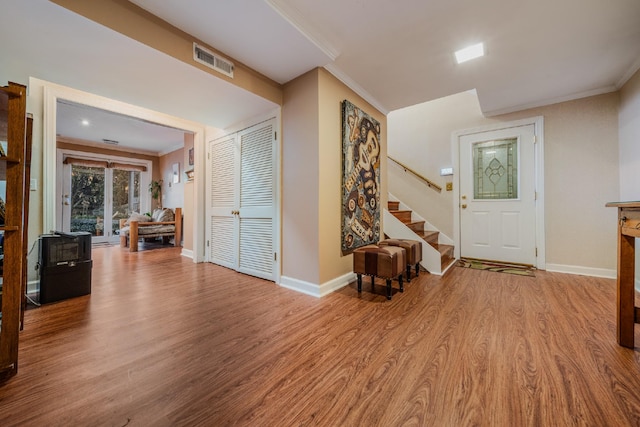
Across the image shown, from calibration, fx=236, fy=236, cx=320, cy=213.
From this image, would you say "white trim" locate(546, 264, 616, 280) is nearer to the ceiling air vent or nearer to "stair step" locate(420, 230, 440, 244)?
"stair step" locate(420, 230, 440, 244)

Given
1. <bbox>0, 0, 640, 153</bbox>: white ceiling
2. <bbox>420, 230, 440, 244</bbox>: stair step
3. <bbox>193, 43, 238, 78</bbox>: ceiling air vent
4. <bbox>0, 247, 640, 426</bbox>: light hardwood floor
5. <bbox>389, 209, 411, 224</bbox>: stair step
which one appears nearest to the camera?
<bbox>0, 247, 640, 426</bbox>: light hardwood floor

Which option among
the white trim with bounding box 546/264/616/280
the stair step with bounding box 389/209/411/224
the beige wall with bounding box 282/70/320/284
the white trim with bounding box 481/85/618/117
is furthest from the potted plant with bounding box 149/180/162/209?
the white trim with bounding box 546/264/616/280

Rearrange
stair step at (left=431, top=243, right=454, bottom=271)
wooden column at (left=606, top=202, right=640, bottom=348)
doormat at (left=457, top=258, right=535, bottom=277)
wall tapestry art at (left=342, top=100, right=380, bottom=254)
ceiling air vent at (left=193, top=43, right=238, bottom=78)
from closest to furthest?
wooden column at (left=606, top=202, right=640, bottom=348)
ceiling air vent at (left=193, top=43, right=238, bottom=78)
wall tapestry art at (left=342, top=100, right=380, bottom=254)
doormat at (left=457, top=258, right=535, bottom=277)
stair step at (left=431, top=243, right=454, bottom=271)

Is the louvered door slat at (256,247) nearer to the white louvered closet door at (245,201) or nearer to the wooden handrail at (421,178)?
the white louvered closet door at (245,201)

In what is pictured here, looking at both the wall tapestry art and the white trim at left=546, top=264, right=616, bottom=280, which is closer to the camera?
the wall tapestry art

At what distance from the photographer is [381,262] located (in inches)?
87.9

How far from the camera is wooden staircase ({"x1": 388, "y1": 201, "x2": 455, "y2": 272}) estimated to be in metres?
3.38

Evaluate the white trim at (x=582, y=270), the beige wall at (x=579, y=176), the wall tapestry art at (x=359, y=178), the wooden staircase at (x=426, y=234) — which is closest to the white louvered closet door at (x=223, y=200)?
the wall tapestry art at (x=359, y=178)

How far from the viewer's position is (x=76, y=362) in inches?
50.4

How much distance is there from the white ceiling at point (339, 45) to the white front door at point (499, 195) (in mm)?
917

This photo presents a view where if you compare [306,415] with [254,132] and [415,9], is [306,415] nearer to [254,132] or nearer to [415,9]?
[415,9]

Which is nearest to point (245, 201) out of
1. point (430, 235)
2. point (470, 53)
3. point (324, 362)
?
point (324, 362)

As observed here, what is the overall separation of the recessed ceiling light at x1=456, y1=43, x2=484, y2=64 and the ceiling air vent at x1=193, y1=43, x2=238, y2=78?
7.01 ft

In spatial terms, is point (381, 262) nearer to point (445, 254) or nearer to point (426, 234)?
point (445, 254)
